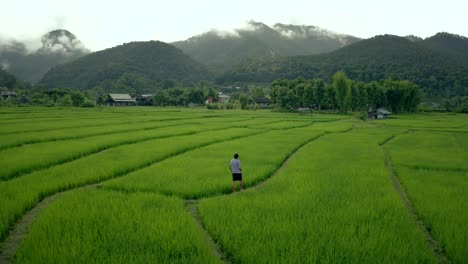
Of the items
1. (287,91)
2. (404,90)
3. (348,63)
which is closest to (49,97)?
(287,91)

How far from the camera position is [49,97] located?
3506 inches

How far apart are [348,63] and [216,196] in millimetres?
149386

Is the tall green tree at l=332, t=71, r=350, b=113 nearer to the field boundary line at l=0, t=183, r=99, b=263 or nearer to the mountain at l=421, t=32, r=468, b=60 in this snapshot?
the field boundary line at l=0, t=183, r=99, b=263

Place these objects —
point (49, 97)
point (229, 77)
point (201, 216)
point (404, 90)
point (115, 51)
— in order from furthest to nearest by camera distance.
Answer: point (229, 77), point (115, 51), point (49, 97), point (404, 90), point (201, 216)

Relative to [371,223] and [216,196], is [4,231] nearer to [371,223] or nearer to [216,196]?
[216,196]

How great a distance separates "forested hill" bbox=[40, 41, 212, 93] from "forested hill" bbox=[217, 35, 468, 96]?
27.7 metres

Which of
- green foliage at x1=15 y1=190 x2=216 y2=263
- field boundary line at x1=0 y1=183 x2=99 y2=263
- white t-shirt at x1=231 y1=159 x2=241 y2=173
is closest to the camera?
green foliage at x1=15 y1=190 x2=216 y2=263

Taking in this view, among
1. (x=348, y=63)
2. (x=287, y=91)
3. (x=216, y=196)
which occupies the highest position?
(x=348, y=63)

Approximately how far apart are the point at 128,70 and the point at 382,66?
11345cm

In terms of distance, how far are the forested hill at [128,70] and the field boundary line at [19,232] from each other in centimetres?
13910

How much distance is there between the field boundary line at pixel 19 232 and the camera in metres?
6.38

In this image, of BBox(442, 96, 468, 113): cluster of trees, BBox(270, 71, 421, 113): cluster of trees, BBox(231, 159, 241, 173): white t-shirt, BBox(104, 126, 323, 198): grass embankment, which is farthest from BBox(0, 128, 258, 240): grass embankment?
BBox(442, 96, 468, 113): cluster of trees

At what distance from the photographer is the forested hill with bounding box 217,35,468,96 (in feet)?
370

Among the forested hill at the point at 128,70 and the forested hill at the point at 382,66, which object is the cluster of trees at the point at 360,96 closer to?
the forested hill at the point at 382,66
